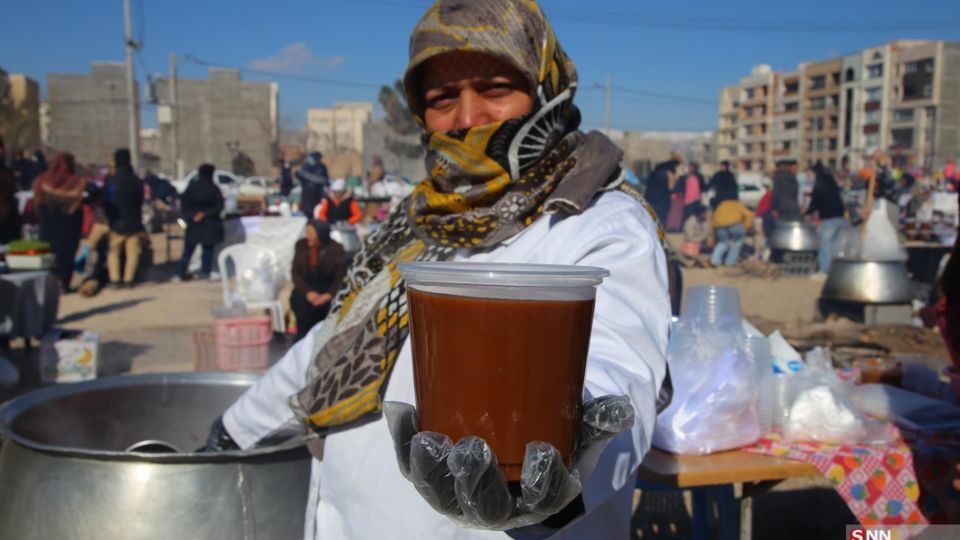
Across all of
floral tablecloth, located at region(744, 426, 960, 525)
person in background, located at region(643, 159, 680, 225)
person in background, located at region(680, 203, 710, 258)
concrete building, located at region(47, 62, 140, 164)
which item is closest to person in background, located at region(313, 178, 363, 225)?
person in background, located at region(643, 159, 680, 225)

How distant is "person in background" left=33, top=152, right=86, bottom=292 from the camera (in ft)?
33.8

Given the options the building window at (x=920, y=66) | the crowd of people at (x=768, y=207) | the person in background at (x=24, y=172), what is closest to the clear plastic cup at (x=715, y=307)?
the crowd of people at (x=768, y=207)

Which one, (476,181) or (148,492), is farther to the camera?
(148,492)

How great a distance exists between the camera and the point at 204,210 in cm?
1159

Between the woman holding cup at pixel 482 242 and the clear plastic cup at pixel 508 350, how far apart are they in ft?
0.82

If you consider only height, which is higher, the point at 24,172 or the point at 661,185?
the point at 24,172

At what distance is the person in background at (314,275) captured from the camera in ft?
22.0

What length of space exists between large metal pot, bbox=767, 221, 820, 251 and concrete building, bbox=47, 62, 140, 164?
46.2m

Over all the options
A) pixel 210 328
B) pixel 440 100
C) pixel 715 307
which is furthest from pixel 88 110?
pixel 440 100

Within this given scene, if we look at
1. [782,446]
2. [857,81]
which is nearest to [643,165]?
[857,81]

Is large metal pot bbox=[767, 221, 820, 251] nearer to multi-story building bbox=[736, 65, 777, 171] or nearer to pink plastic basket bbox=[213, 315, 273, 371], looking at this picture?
pink plastic basket bbox=[213, 315, 273, 371]

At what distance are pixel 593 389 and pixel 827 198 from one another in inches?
483

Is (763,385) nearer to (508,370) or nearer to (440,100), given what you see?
(440,100)

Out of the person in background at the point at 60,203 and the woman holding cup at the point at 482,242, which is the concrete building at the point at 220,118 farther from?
the woman holding cup at the point at 482,242
